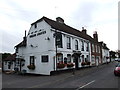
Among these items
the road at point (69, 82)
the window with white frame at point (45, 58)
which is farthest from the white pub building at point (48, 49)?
the road at point (69, 82)

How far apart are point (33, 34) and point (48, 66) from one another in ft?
21.8

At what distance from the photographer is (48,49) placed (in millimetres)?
17922

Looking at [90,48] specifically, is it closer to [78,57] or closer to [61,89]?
[78,57]

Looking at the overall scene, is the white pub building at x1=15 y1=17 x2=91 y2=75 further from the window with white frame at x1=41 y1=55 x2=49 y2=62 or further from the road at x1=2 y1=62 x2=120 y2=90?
the road at x1=2 y1=62 x2=120 y2=90

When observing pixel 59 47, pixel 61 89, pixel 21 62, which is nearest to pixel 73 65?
pixel 59 47

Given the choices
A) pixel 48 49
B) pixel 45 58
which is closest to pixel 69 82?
pixel 48 49

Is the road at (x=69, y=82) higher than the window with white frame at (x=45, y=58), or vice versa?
the window with white frame at (x=45, y=58)

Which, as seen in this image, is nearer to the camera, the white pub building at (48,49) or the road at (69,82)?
the road at (69,82)

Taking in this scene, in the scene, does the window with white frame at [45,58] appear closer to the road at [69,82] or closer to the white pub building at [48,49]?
the white pub building at [48,49]

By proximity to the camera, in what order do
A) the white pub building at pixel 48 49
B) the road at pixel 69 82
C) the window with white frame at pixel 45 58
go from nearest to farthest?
1. the road at pixel 69 82
2. the white pub building at pixel 48 49
3. the window with white frame at pixel 45 58

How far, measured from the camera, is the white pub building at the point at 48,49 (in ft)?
58.3

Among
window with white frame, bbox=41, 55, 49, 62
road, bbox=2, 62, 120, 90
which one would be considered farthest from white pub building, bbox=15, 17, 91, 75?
road, bbox=2, 62, 120, 90

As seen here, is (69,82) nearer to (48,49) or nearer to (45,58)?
(48,49)

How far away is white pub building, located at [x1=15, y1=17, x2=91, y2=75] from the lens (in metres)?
17.8
